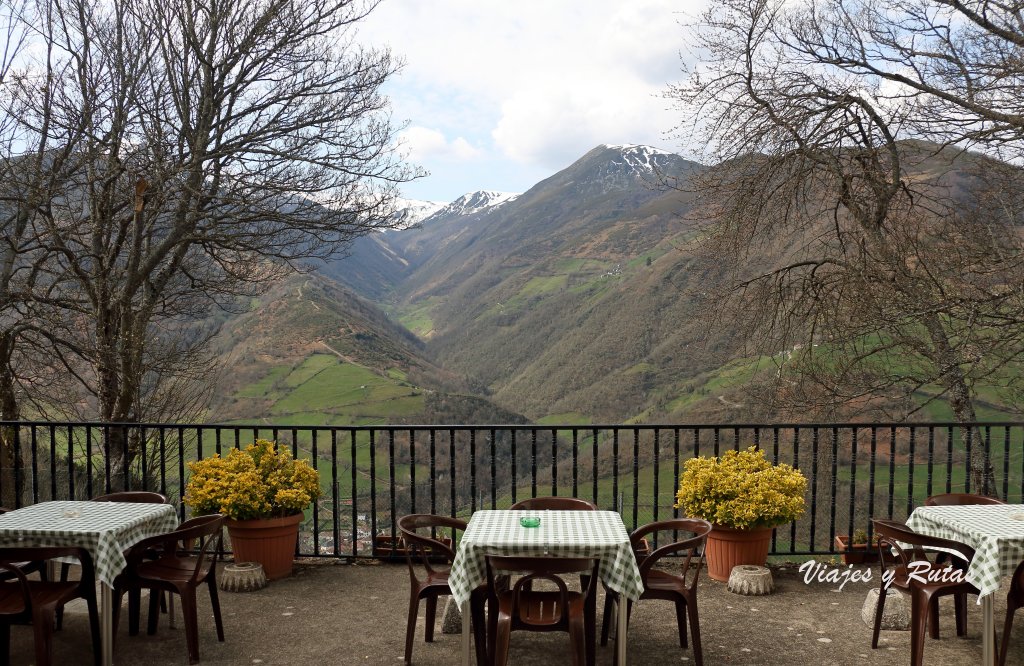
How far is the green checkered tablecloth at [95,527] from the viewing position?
3828mm

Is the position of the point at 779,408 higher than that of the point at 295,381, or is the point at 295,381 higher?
the point at 779,408

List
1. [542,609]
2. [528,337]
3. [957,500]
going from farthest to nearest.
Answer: [528,337], [957,500], [542,609]

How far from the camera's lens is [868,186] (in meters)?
9.54

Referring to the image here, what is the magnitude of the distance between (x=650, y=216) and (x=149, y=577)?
83.7 metres

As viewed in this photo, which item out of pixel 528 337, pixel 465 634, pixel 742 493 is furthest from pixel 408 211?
pixel 528 337

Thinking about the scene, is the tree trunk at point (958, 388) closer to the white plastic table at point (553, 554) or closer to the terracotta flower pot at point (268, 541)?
the white plastic table at point (553, 554)

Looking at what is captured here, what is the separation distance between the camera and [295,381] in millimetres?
39844

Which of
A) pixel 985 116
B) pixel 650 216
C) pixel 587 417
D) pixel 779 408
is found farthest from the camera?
pixel 650 216

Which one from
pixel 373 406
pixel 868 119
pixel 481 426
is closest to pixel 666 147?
pixel 868 119

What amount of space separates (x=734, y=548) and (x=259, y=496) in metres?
3.38

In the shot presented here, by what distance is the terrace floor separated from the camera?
413cm

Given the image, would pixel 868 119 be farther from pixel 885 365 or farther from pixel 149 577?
pixel 149 577

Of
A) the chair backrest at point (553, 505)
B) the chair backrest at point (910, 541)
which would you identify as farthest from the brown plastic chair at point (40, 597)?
the chair backrest at point (910, 541)

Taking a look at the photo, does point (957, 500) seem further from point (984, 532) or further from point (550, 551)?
point (550, 551)
